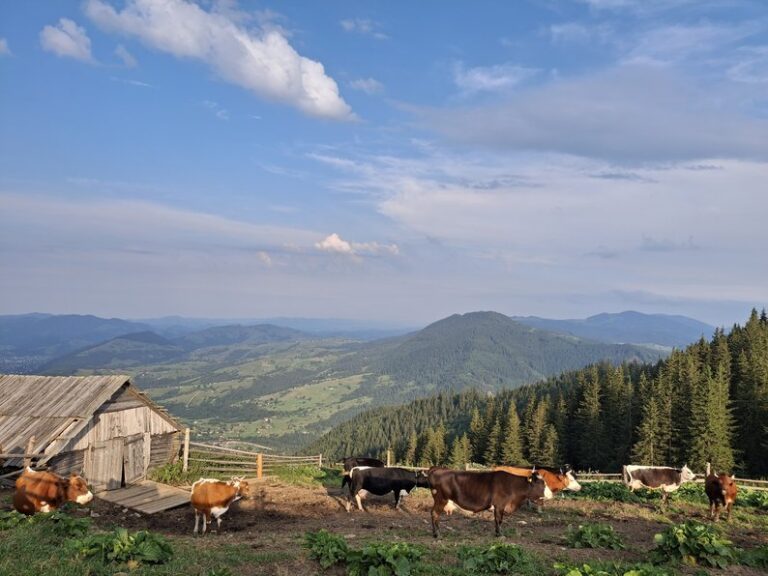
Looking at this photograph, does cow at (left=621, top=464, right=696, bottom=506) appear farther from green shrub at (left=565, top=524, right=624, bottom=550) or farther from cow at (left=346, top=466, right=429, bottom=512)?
green shrub at (left=565, top=524, right=624, bottom=550)

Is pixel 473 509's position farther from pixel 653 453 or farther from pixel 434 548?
pixel 653 453

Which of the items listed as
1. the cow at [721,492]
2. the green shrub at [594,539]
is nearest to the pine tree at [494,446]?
the cow at [721,492]

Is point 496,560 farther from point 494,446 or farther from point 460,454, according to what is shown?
point 494,446

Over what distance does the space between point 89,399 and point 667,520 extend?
25211 mm

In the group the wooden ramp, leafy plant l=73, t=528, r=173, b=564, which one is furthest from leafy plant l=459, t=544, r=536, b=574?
the wooden ramp

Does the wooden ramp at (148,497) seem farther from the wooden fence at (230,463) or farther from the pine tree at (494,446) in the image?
the pine tree at (494,446)

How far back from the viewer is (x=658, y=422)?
59.3 m

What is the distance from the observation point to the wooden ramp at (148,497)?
19.8m

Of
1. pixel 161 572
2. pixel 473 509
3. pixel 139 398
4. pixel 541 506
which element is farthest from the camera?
pixel 139 398

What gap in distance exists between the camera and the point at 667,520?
1828cm

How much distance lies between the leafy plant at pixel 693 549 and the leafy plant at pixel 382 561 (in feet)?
19.8

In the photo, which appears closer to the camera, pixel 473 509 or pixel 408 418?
pixel 473 509

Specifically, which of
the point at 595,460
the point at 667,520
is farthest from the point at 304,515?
the point at 595,460

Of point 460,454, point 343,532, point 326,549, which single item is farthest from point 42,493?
point 460,454
